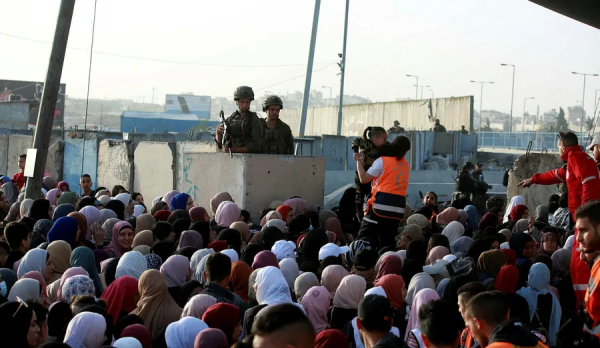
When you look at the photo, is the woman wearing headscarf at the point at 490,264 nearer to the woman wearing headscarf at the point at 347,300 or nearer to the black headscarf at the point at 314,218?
the woman wearing headscarf at the point at 347,300

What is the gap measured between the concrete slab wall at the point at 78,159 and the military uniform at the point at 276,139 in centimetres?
715

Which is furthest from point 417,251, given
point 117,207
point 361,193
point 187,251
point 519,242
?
point 117,207

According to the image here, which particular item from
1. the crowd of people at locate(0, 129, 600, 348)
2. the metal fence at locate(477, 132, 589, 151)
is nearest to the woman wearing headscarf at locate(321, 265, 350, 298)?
the crowd of people at locate(0, 129, 600, 348)

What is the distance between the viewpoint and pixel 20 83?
2552 inches

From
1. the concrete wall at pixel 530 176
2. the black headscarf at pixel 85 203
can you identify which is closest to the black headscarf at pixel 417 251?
the black headscarf at pixel 85 203

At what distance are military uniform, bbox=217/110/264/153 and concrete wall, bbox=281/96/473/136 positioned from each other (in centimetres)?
2795

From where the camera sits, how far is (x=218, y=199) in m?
9.70

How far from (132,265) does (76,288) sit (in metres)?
0.82

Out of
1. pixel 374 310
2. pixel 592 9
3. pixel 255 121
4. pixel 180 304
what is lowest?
pixel 180 304

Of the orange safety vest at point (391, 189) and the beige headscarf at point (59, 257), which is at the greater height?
the orange safety vest at point (391, 189)

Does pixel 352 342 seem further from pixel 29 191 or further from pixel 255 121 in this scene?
pixel 29 191

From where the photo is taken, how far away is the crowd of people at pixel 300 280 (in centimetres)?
395

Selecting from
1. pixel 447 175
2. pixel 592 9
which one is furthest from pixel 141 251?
pixel 447 175

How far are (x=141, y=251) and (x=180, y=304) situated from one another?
109 centimetres
